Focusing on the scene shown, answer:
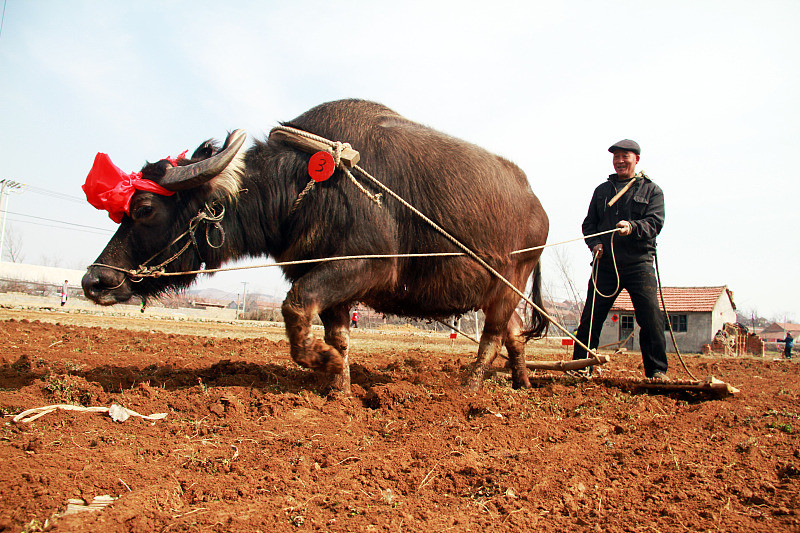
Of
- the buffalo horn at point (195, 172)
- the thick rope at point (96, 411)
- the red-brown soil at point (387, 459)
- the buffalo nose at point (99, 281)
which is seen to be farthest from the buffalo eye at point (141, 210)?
the thick rope at point (96, 411)

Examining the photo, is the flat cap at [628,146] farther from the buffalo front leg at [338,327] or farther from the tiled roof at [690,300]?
the tiled roof at [690,300]

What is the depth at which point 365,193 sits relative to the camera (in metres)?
3.85

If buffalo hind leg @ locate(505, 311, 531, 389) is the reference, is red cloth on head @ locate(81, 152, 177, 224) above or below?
above

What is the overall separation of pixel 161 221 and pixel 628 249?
4.31m

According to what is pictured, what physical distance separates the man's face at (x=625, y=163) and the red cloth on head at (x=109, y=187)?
4501 mm

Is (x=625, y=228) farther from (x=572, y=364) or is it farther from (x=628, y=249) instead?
(x=572, y=364)

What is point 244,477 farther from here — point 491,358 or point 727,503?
point 491,358

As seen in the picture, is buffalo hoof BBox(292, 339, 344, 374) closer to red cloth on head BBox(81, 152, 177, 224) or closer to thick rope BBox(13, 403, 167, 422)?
thick rope BBox(13, 403, 167, 422)

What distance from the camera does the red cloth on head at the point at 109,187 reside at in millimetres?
3580

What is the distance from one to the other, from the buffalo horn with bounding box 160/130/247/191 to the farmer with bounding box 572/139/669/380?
332 cm

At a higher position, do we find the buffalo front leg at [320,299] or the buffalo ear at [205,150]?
the buffalo ear at [205,150]

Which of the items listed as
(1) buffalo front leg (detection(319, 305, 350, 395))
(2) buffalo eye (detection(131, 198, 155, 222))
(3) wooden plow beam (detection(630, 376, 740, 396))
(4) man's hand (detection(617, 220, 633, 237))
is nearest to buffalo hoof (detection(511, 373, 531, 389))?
(3) wooden plow beam (detection(630, 376, 740, 396))

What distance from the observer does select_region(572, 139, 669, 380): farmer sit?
4.90 metres

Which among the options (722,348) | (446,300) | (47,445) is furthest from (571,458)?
(722,348)
